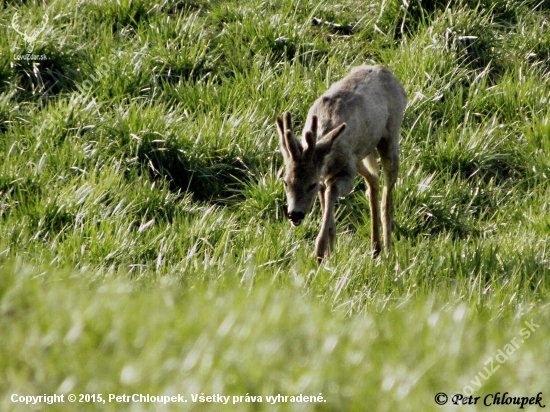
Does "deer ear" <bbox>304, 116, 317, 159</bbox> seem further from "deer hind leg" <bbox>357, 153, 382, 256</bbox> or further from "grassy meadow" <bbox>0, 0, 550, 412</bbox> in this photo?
"deer hind leg" <bbox>357, 153, 382, 256</bbox>

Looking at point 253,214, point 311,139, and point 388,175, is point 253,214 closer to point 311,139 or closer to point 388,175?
point 388,175

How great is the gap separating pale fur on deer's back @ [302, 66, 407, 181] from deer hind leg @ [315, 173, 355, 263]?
0.10 meters

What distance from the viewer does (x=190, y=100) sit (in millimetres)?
8359

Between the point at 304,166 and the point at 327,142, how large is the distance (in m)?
0.24

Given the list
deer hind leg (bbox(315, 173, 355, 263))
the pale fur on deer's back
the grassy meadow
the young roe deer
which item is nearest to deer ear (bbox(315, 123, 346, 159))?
the young roe deer

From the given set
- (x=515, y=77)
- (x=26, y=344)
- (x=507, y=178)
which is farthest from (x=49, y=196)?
(x=515, y=77)

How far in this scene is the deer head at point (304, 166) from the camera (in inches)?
228

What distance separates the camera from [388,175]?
6.95 metres

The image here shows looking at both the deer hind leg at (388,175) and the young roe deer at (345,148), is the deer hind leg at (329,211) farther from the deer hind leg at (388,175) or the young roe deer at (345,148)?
the deer hind leg at (388,175)

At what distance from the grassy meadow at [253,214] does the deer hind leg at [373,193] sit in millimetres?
141

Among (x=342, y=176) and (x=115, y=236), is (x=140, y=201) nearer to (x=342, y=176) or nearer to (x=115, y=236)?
(x=115, y=236)

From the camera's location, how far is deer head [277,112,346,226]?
19.0 ft

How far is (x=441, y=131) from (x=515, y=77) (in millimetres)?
1546

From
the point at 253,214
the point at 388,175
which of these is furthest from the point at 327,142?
the point at 253,214
